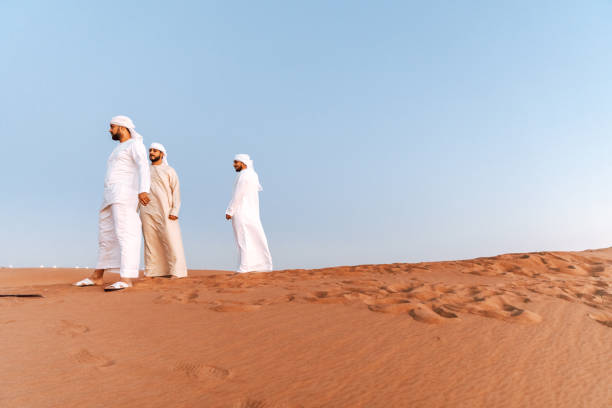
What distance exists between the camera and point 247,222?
30.0 feet

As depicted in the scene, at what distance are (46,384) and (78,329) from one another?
3.89 ft

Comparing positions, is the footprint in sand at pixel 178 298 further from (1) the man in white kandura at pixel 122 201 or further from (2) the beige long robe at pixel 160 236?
(2) the beige long robe at pixel 160 236

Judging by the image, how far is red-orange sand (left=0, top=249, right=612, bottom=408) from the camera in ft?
Result: 7.36

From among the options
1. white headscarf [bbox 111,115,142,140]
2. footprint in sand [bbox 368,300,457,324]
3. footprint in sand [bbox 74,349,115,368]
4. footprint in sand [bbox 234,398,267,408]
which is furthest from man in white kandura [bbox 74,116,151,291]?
footprint in sand [bbox 234,398,267,408]

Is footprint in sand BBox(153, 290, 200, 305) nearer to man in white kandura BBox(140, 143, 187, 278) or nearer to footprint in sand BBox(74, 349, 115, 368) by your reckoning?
footprint in sand BBox(74, 349, 115, 368)

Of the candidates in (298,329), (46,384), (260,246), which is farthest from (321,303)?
(260,246)

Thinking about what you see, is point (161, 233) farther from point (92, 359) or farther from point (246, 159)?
point (92, 359)

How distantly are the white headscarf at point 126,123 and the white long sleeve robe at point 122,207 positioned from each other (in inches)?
6.6

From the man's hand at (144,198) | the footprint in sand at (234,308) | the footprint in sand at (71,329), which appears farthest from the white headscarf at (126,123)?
the footprint in sand at (234,308)

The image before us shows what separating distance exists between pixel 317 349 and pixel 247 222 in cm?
654

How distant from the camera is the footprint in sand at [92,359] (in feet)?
8.91

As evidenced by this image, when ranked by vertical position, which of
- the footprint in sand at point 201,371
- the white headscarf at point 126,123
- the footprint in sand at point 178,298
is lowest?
the footprint in sand at point 201,371

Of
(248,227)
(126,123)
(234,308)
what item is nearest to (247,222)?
(248,227)

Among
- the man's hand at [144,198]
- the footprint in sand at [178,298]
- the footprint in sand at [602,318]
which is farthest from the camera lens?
the man's hand at [144,198]
